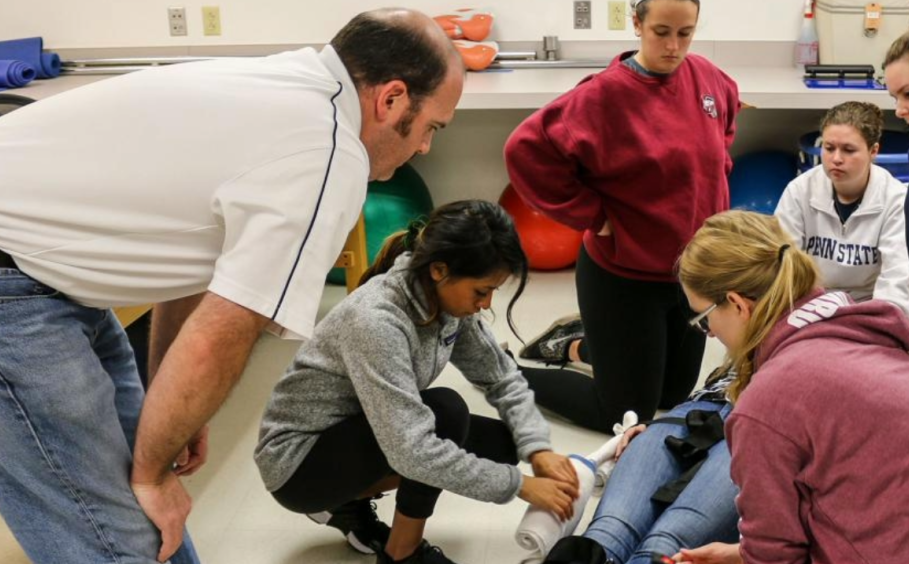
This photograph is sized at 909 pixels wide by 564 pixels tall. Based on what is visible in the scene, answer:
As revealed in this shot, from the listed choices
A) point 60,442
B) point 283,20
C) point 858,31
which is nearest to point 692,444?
point 60,442

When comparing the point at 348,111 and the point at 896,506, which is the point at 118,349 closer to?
the point at 348,111

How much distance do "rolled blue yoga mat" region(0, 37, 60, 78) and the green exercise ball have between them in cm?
156

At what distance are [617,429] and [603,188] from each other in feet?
1.98

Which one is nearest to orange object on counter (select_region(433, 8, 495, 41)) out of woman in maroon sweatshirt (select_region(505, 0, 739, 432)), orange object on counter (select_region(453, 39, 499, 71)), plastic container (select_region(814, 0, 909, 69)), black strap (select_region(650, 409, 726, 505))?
orange object on counter (select_region(453, 39, 499, 71))

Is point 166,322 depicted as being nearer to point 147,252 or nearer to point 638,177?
point 147,252

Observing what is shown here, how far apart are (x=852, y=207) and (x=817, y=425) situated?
5.29ft

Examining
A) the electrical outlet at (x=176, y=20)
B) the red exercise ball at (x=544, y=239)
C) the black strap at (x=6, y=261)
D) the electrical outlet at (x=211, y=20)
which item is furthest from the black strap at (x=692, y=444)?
the electrical outlet at (x=176, y=20)

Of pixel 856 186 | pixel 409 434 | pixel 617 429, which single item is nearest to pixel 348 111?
pixel 409 434

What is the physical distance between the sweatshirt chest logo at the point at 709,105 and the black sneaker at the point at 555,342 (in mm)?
977

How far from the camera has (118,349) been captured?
59.3 inches

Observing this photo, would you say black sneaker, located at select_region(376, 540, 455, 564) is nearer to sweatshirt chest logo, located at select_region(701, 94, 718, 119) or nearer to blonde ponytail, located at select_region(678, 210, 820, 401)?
blonde ponytail, located at select_region(678, 210, 820, 401)

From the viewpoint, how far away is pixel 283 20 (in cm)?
435

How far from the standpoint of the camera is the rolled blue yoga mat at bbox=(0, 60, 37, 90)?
4.04 meters

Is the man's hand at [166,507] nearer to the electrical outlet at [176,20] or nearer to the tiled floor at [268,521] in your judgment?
the tiled floor at [268,521]
